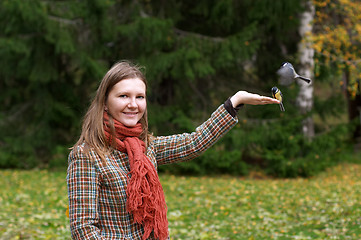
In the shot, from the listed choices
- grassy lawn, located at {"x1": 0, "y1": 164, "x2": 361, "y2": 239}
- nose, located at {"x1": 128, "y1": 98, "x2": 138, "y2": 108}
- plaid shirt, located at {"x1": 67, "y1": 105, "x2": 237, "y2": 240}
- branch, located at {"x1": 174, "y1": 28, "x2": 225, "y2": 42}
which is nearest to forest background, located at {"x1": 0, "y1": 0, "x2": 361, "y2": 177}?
branch, located at {"x1": 174, "y1": 28, "x2": 225, "y2": 42}

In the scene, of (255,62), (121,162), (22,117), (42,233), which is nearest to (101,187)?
(121,162)

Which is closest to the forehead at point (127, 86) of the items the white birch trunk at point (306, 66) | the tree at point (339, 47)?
the tree at point (339, 47)

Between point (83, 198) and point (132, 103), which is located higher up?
point (132, 103)

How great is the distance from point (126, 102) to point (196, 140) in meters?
0.38

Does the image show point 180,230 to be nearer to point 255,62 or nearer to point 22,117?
point 255,62

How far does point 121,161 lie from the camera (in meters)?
2.03

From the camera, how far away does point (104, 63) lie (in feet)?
35.5

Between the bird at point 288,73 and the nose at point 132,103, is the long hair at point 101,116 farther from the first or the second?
the bird at point 288,73

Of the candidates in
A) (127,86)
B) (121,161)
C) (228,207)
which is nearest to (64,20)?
(228,207)

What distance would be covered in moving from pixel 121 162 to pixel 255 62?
10.5 metres

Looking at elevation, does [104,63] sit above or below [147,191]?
above

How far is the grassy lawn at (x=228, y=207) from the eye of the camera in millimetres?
5355

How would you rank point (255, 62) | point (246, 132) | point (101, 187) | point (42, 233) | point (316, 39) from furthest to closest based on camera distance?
point (255, 62)
point (246, 132)
point (316, 39)
point (42, 233)
point (101, 187)

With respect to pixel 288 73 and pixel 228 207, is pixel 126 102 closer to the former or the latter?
pixel 288 73
